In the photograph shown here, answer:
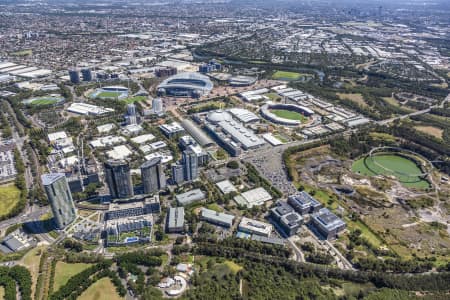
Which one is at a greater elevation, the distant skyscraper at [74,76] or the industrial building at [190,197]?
the distant skyscraper at [74,76]

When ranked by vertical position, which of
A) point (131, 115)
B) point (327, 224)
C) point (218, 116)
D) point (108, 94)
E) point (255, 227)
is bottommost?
point (255, 227)

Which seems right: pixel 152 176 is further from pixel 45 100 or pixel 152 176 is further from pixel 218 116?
pixel 45 100

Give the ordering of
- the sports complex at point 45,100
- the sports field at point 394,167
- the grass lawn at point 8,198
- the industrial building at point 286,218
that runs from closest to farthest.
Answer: the industrial building at point 286,218
the grass lawn at point 8,198
the sports field at point 394,167
the sports complex at point 45,100

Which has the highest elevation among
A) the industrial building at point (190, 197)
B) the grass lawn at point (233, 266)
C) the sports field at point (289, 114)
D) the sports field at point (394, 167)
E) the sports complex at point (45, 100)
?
the sports complex at point (45, 100)

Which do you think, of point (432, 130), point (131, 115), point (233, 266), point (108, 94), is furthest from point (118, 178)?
point (432, 130)

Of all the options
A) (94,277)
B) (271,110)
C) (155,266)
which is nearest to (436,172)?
(271,110)

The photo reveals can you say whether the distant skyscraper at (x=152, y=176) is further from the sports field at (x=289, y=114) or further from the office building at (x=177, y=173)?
the sports field at (x=289, y=114)

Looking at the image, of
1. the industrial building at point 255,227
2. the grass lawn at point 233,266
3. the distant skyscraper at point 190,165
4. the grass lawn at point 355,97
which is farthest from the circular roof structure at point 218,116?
the grass lawn at point 233,266
